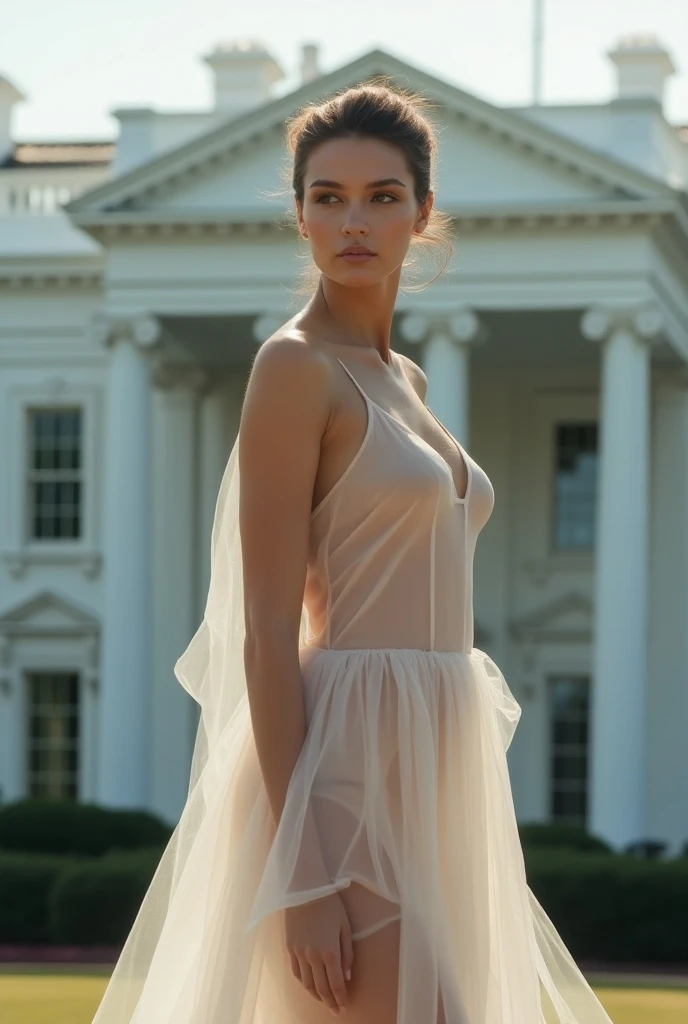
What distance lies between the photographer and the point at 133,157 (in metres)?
27.9

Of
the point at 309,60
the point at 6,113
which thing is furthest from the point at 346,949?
the point at 6,113

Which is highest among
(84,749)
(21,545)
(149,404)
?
(149,404)

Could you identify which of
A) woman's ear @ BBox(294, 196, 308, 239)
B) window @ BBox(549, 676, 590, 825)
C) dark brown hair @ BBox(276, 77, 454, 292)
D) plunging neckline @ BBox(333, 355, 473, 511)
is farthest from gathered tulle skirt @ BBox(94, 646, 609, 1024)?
window @ BBox(549, 676, 590, 825)

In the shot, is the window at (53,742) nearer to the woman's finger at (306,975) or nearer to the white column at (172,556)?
the white column at (172,556)

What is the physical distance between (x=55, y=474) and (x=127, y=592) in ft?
16.0

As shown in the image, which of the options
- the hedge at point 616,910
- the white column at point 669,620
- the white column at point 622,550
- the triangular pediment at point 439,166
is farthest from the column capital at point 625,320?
the hedge at point 616,910

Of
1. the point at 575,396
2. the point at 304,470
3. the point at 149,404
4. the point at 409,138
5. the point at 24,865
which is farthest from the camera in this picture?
the point at 575,396

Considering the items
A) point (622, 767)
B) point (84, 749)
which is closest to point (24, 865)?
point (622, 767)

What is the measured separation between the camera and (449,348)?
2588 cm

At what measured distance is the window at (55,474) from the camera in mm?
30281

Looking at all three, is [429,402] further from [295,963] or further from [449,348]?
[295,963]

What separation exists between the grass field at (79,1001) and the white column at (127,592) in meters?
10.6

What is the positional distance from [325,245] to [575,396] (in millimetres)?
26687

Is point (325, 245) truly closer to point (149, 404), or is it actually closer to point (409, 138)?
point (409, 138)
